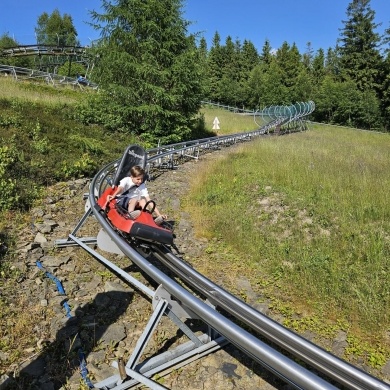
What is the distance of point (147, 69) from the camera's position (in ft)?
50.3

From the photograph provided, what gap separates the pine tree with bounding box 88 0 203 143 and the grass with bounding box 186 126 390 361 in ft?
21.9

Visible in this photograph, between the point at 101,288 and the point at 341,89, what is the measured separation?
2049 inches

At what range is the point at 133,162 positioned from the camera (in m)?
6.61

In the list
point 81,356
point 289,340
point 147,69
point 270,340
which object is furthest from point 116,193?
point 147,69

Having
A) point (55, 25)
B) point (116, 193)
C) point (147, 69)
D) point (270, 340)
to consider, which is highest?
point (55, 25)

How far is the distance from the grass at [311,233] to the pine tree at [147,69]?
21.9 ft

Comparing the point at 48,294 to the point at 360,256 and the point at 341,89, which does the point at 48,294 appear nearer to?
the point at 360,256

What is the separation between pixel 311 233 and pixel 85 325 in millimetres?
4067

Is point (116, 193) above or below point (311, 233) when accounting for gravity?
above

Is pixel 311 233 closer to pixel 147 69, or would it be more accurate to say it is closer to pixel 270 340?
pixel 270 340

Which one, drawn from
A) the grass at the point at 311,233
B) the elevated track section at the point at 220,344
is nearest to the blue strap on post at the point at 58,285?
the elevated track section at the point at 220,344

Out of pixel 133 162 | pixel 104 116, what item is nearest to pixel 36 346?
pixel 133 162

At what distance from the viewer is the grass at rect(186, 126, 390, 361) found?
4.36m

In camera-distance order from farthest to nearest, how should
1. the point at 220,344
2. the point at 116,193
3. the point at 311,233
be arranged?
the point at 311,233 < the point at 116,193 < the point at 220,344
